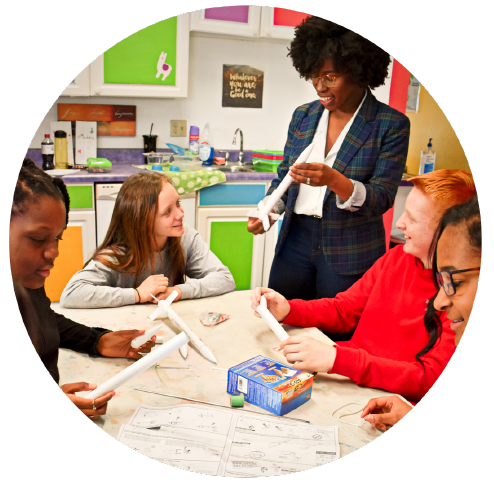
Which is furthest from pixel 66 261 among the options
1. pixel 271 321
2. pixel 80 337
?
pixel 271 321

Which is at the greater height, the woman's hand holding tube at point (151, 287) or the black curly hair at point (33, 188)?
the black curly hair at point (33, 188)

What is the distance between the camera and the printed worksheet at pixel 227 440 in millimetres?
1164

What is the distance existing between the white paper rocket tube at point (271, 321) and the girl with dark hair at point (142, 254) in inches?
6.1

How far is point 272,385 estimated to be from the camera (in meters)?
1.14

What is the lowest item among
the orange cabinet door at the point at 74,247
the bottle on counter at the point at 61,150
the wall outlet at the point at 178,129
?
the orange cabinet door at the point at 74,247

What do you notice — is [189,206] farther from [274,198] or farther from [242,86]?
[242,86]

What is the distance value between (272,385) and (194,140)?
0.60m

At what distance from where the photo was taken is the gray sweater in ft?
4.01

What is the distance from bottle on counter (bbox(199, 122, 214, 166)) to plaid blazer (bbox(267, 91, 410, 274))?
0.17 meters

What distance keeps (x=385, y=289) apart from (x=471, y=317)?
0.78 feet

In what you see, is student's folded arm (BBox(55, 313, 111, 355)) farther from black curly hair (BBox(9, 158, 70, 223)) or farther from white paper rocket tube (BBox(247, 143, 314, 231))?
white paper rocket tube (BBox(247, 143, 314, 231))

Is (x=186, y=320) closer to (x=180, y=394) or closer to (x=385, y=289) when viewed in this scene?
(x=180, y=394)

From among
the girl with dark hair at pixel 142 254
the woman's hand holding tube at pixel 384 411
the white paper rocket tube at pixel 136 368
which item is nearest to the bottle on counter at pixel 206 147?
the girl with dark hair at pixel 142 254

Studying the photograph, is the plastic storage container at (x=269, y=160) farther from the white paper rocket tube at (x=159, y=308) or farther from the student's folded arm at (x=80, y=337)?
the student's folded arm at (x=80, y=337)
